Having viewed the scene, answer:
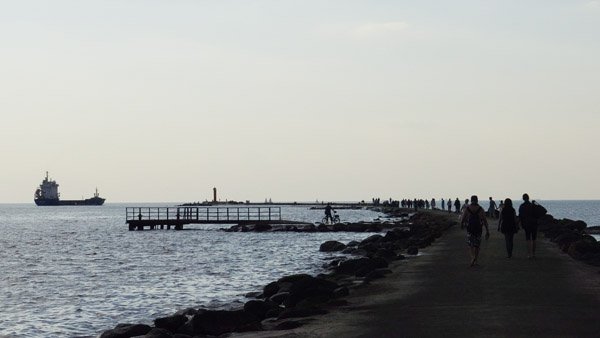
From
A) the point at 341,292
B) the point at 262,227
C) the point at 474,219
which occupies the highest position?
the point at 474,219

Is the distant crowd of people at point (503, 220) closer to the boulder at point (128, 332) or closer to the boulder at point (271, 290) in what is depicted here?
the boulder at point (271, 290)

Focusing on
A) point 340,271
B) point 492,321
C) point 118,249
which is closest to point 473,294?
point 492,321

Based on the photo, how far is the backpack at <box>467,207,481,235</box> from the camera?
23359mm

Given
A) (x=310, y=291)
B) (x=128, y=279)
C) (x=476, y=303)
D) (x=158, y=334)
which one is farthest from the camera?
(x=128, y=279)

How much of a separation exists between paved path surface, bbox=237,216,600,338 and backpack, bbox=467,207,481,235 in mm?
1068

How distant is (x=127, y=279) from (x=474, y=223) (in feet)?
58.5

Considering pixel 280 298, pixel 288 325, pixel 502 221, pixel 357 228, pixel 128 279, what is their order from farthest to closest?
pixel 357 228 < pixel 128 279 < pixel 502 221 < pixel 280 298 < pixel 288 325

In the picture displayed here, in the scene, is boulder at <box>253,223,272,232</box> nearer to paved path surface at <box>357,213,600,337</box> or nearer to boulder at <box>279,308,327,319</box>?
paved path surface at <box>357,213,600,337</box>

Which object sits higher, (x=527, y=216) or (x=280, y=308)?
(x=527, y=216)

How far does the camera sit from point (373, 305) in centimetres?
1727

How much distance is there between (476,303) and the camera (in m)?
16.3

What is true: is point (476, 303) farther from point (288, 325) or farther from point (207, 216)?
point (207, 216)

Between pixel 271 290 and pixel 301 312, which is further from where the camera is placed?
pixel 271 290

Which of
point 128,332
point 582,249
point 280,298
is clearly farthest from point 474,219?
point 128,332
